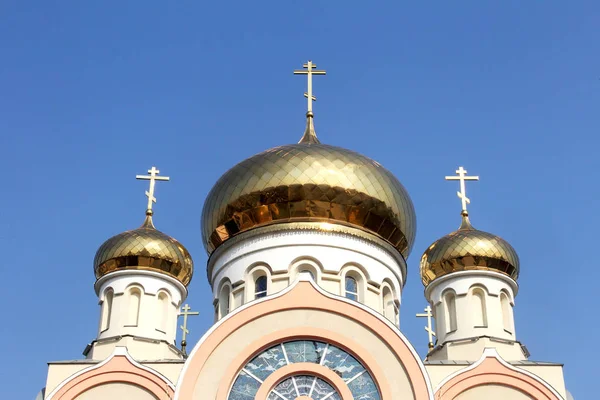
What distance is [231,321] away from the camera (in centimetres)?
1398

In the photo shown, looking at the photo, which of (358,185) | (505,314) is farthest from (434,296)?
(358,185)

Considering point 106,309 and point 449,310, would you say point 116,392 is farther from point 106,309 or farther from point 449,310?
point 449,310

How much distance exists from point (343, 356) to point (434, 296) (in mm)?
3541

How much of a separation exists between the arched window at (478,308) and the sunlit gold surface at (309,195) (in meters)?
1.33

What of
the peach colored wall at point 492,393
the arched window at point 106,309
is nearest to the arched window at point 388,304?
the peach colored wall at point 492,393

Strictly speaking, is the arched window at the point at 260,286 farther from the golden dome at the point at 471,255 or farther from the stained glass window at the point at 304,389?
the golden dome at the point at 471,255

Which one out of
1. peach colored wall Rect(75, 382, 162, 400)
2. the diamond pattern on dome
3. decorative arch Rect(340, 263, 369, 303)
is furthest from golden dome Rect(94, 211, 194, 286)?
decorative arch Rect(340, 263, 369, 303)

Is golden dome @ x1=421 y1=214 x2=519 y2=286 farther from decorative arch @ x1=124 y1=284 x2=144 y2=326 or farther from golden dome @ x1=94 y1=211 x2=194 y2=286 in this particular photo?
decorative arch @ x1=124 y1=284 x2=144 y2=326

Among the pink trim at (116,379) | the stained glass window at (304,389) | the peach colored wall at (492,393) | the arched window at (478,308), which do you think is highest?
the arched window at (478,308)

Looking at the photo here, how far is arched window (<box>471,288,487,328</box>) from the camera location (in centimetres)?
1619

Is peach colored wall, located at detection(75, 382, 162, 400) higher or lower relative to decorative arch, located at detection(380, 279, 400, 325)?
lower

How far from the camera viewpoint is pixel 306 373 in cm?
1366

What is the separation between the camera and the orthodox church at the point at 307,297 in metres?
13.8

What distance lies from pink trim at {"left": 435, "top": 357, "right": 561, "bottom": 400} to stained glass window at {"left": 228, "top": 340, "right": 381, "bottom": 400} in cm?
122
